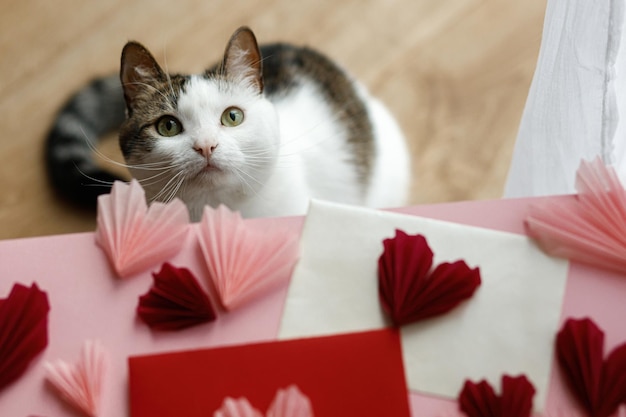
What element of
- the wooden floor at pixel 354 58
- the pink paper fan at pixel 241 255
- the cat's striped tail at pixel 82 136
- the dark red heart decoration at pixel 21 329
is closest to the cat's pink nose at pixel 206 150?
the pink paper fan at pixel 241 255

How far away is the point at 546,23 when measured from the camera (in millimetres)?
774

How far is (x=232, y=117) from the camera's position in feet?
→ 2.70

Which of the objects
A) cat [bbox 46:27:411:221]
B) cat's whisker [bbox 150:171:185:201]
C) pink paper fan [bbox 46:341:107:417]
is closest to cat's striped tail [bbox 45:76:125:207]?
cat [bbox 46:27:411:221]

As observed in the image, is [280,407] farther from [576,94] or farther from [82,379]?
[576,94]

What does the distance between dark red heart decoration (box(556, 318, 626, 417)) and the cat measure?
425mm

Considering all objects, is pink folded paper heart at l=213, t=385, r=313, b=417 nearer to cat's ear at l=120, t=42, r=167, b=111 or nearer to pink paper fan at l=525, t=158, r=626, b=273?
pink paper fan at l=525, t=158, r=626, b=273

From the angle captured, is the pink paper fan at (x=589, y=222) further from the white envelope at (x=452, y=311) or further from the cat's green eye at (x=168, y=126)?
the cat's green eye at (x=168, y=126)

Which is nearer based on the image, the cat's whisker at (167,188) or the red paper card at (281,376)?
the red paper card at (281,376)

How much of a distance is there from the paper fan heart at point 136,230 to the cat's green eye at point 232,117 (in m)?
0.16

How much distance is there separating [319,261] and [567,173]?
361 mm

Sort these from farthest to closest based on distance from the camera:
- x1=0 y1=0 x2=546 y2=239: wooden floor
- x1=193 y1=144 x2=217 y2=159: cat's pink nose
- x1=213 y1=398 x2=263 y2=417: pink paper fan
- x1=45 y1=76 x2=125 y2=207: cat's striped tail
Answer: x1=0 y1=0 x2=546 y2=239: wooden floor, x1=45 y1=76 x2=125 y2=207: cat's striped tail, x1=193 y1=144 x2=217 y2=159: cat's pink nose, x1=213 y1=398 x2=263 y2=417: pink paper fan

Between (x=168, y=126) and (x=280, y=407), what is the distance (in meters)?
0.40

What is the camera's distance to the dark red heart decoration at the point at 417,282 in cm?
65

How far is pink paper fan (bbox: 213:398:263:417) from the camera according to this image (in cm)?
59
